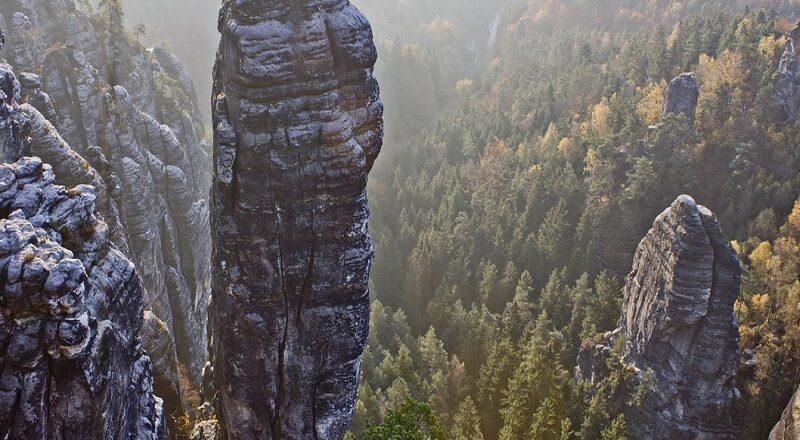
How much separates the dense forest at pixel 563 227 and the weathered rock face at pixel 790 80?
1121 mm

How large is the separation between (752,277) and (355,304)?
1744 inches

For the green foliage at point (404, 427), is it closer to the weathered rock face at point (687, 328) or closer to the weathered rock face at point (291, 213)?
the weathered rock face at point (291, 213)

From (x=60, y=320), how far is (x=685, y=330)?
3652 cm

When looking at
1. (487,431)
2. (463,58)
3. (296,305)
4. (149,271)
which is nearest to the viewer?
(296,305)

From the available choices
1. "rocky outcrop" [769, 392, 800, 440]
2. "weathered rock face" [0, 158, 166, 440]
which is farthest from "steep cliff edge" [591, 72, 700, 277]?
"weathered rock face" [0, 158, 166, 440]

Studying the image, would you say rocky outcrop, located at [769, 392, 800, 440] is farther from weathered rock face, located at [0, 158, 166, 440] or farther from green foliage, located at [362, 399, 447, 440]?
weathered rock face, located at [0, 158, 166, 440]

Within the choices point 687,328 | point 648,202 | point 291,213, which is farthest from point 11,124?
point 648,202

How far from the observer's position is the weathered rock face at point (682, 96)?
6325 centimetres

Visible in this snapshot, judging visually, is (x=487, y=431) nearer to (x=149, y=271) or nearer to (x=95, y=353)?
(x=149, y=271)

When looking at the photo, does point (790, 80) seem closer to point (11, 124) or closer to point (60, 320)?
point (11, 124)

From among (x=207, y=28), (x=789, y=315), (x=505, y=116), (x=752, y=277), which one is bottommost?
(x=789, y=315)

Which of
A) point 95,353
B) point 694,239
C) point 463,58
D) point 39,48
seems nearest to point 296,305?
point 95,353

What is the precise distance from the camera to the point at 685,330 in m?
39.6

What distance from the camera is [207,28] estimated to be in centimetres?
13125
